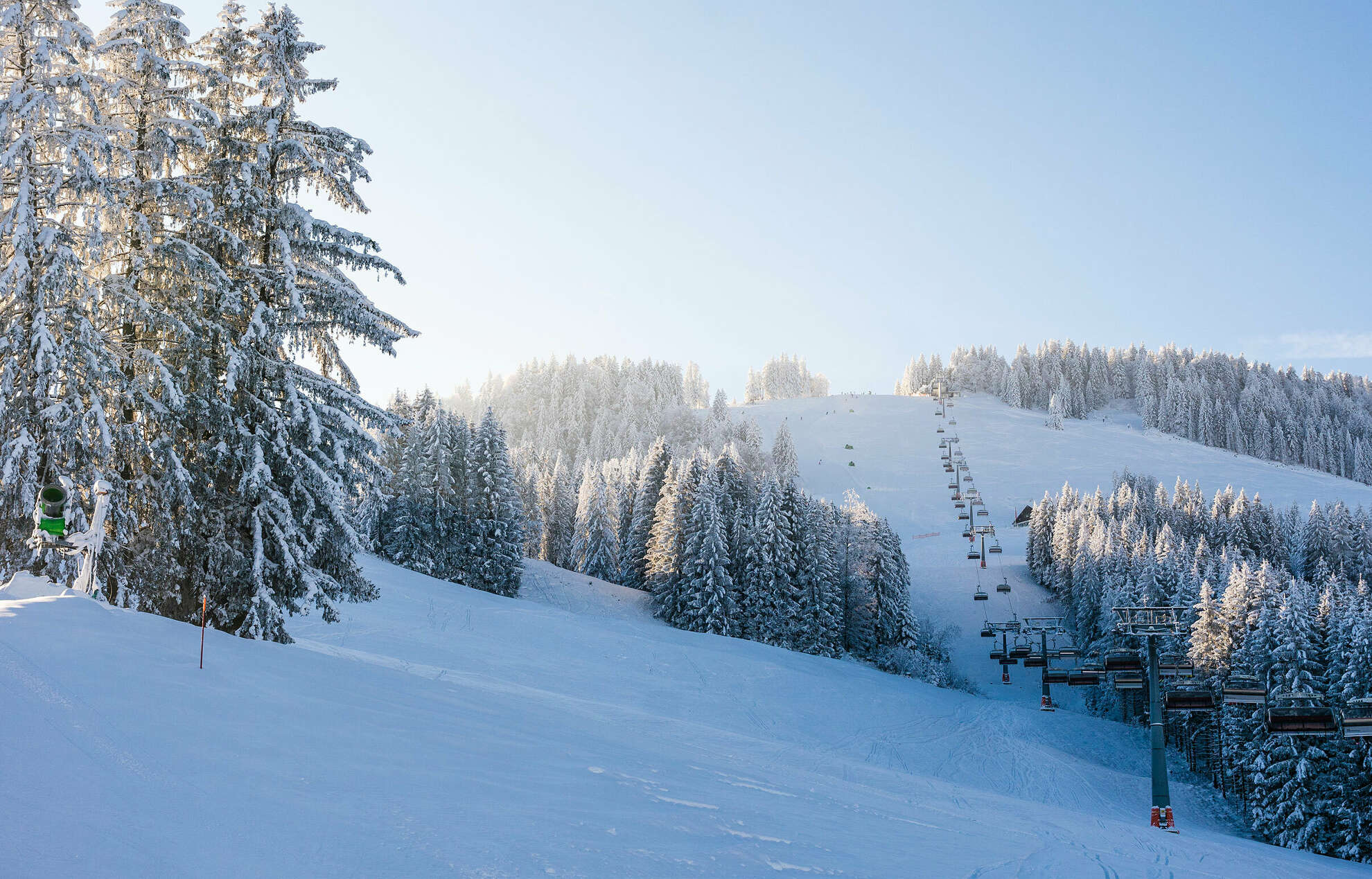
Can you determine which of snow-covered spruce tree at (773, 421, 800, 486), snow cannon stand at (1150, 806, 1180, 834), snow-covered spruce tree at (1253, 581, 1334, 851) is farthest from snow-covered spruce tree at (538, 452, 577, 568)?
snow cannon stand at (1150, 806, 1180, 834)

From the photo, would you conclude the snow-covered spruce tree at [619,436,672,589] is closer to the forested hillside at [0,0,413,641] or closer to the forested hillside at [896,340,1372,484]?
the forested hillside at [0,0,413,641]

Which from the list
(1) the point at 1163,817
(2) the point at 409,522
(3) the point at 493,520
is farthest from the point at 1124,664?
(2) the point at 409,522

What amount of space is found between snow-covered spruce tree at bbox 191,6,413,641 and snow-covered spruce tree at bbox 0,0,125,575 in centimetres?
184

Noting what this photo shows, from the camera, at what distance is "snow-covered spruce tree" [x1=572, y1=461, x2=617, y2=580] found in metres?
67.0

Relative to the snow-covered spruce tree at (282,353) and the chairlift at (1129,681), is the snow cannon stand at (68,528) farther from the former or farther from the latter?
the chairlift at (1129,681)

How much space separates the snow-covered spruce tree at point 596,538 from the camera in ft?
220

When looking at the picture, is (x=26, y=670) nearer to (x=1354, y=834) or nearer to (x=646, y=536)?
(x=1354, y=834)

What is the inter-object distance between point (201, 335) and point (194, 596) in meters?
4.75

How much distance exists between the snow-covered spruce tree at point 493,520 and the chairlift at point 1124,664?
3541cm

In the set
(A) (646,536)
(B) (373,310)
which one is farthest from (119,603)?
(A) (646,536)

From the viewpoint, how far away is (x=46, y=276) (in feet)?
46.4

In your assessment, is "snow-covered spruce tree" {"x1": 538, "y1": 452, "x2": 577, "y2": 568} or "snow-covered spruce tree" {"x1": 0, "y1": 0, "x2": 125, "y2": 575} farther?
"snow-covered spruce tree" {"x1": 538, "y1": 452, "x2": 577, "y2": 568}

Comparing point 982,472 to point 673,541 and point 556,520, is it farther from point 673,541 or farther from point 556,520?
point 673,541

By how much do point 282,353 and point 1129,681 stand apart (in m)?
29.4
